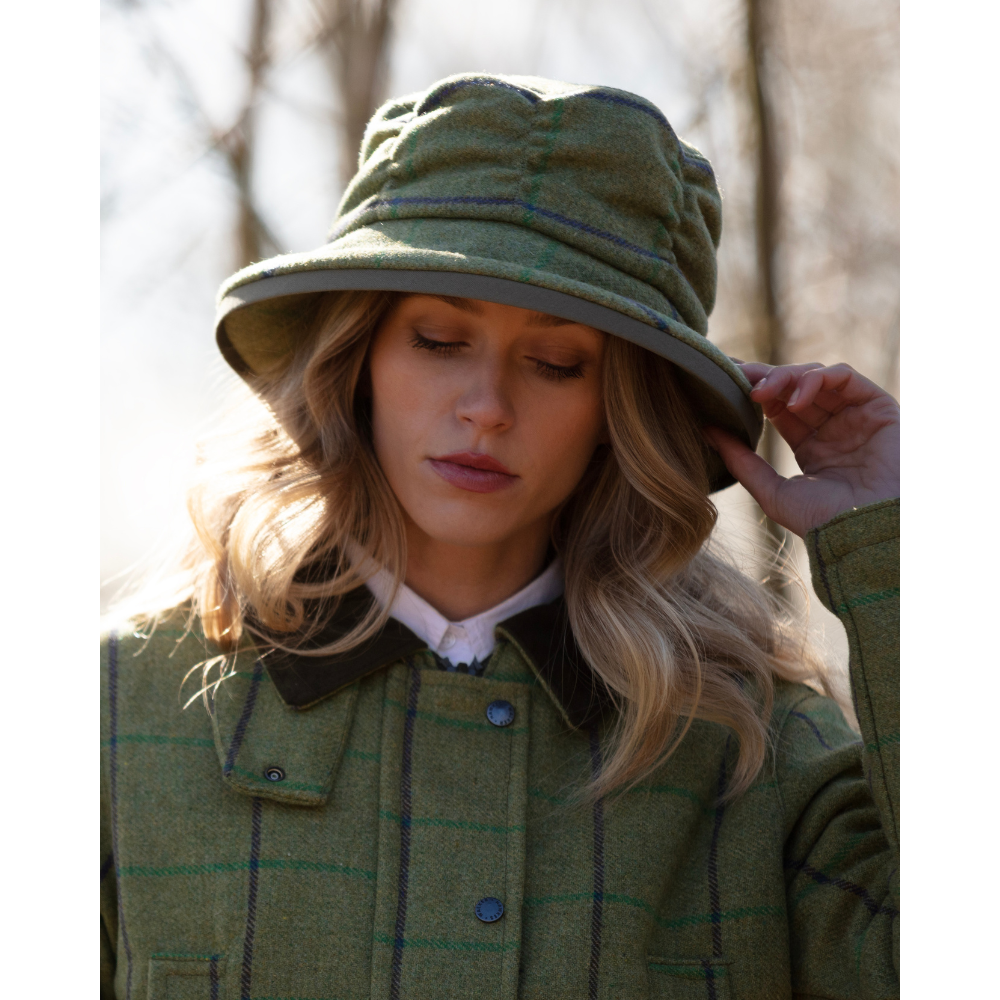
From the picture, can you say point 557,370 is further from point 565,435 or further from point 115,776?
point 115,776

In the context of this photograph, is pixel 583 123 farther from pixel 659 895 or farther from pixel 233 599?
pixel 659 895

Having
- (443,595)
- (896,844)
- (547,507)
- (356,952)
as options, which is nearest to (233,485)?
(443,595)

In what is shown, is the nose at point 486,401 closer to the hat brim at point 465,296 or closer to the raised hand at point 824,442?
the hat brim at point 465,296

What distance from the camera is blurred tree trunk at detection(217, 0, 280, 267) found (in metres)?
3.51

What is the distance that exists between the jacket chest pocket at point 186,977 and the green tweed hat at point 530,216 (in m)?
1.07

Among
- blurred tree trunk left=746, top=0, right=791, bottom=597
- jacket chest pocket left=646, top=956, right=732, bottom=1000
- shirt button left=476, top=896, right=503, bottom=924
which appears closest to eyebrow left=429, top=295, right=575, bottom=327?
shirt button left=476, top=896, right=503, bottom=924

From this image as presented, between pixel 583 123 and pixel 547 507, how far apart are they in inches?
26.7

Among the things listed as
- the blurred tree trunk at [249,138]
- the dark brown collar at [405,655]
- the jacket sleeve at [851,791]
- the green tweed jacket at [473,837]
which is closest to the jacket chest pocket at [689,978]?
the green tweed jacket at [473,837]

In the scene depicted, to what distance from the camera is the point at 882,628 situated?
5.15ft

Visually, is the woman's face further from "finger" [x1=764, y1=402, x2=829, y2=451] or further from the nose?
"finger" [x1=764, y1=402, x2=829, y2=451]

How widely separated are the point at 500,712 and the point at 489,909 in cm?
33

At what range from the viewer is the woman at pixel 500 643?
5.22 feet

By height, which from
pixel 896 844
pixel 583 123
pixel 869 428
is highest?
pixel 583 123

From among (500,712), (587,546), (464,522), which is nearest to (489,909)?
(500,712)
